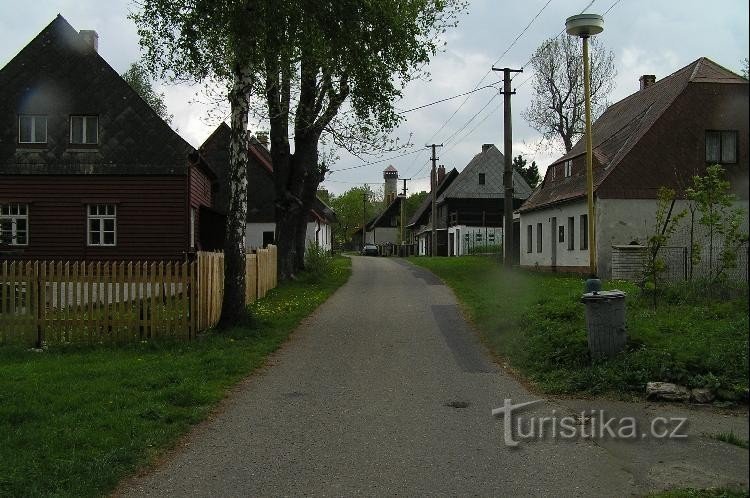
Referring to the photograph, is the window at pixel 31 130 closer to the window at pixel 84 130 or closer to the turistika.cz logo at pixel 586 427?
the window at pixel 84 130

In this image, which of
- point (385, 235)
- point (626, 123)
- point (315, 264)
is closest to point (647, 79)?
point (626, 123)

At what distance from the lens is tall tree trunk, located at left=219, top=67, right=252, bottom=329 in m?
13.8

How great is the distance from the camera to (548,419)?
7871mm

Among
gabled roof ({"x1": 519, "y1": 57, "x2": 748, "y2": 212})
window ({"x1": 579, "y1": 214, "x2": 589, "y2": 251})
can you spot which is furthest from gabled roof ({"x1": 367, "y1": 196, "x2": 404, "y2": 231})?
window ({"x1": 579, "y1": 214, "x2": 589, "y2": 251})

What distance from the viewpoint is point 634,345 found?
33.0 ft

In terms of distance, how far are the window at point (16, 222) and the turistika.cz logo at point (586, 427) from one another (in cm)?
2144

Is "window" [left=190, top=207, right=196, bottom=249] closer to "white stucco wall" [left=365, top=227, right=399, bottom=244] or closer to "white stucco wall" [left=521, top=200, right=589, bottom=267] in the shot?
"white stucco wall" [left=521, top=200, right=589, bottom=267]

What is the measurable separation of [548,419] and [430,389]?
1.88 metres

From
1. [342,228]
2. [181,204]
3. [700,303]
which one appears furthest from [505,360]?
[342,228]

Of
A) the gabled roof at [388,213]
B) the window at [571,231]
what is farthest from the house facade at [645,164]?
the gabled roof at [388,213]

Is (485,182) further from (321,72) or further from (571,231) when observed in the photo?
(321,72)

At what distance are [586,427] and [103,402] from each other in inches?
202

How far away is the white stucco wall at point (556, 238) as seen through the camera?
97.0ft

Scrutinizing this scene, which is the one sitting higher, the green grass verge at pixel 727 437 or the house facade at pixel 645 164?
the house facade at pixel 645 164
